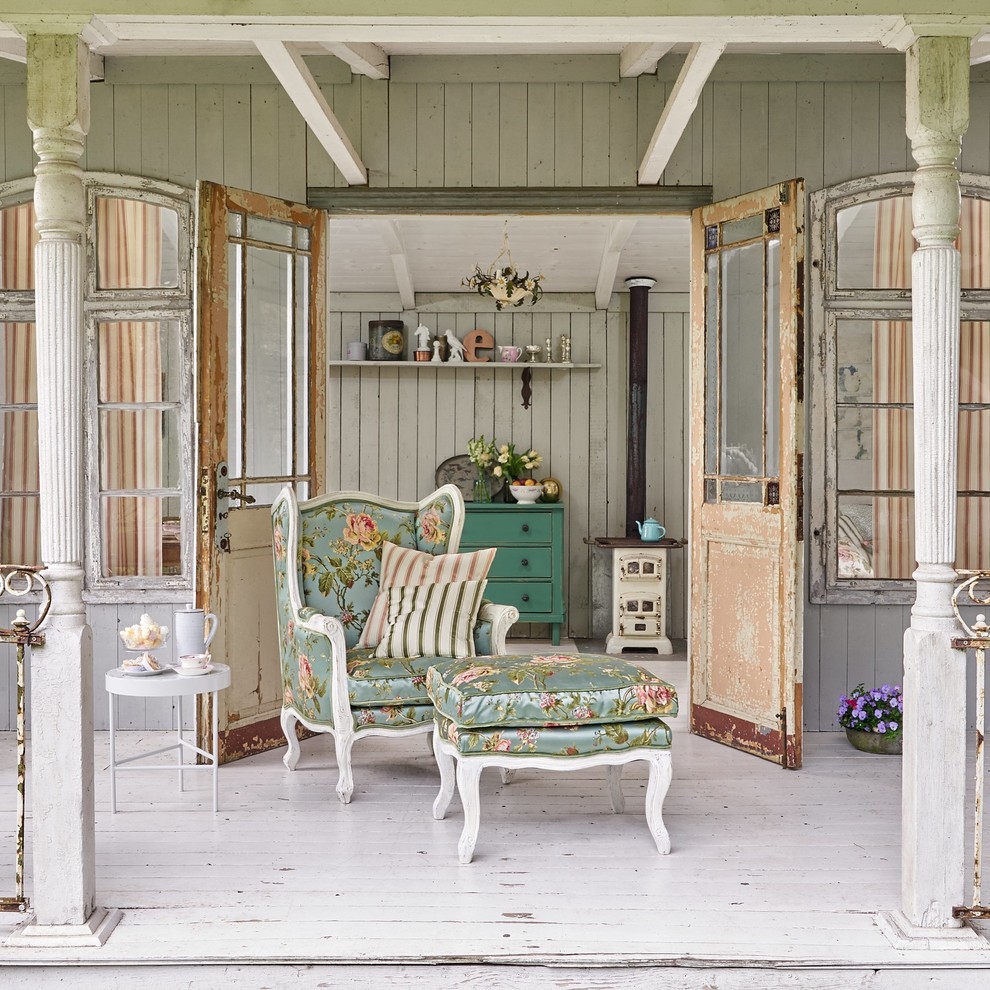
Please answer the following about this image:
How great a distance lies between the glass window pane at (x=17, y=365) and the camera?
203 inches

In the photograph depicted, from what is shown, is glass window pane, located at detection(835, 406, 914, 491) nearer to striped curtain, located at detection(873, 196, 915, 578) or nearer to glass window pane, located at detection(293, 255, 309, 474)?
striped curtain, located at detection(873, 196, 915, 578)

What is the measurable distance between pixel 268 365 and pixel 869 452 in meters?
2.96

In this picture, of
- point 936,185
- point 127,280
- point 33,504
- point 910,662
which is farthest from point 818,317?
point 33,504

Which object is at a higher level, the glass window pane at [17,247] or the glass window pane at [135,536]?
the glass window pane at [17,247]

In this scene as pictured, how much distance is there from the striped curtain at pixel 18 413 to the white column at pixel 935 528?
4.16 meters

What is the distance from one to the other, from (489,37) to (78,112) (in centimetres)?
120

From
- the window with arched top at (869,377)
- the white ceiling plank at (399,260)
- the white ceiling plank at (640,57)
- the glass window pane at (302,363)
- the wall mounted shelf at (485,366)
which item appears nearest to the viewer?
the white ceiling plank at (640,57)

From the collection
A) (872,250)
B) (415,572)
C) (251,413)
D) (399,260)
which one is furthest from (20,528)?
(872,250)

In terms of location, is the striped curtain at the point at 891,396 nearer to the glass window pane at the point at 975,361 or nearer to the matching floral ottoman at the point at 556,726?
the glass window pane at the point at 975,361

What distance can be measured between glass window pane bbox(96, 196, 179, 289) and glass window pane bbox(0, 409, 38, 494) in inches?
31.2

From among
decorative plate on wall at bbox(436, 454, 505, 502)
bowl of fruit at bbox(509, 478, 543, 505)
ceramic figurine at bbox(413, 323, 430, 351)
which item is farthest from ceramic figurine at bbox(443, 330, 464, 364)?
bowl of fruit at bbox(509, 478, 543, 505)

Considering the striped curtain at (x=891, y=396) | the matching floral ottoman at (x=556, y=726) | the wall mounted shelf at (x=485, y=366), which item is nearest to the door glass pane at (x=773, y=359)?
the striped curtain at (x=891, y=396)

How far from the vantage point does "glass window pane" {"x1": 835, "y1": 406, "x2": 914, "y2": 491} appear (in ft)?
16.7

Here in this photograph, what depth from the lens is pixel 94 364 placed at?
5.05 metres
